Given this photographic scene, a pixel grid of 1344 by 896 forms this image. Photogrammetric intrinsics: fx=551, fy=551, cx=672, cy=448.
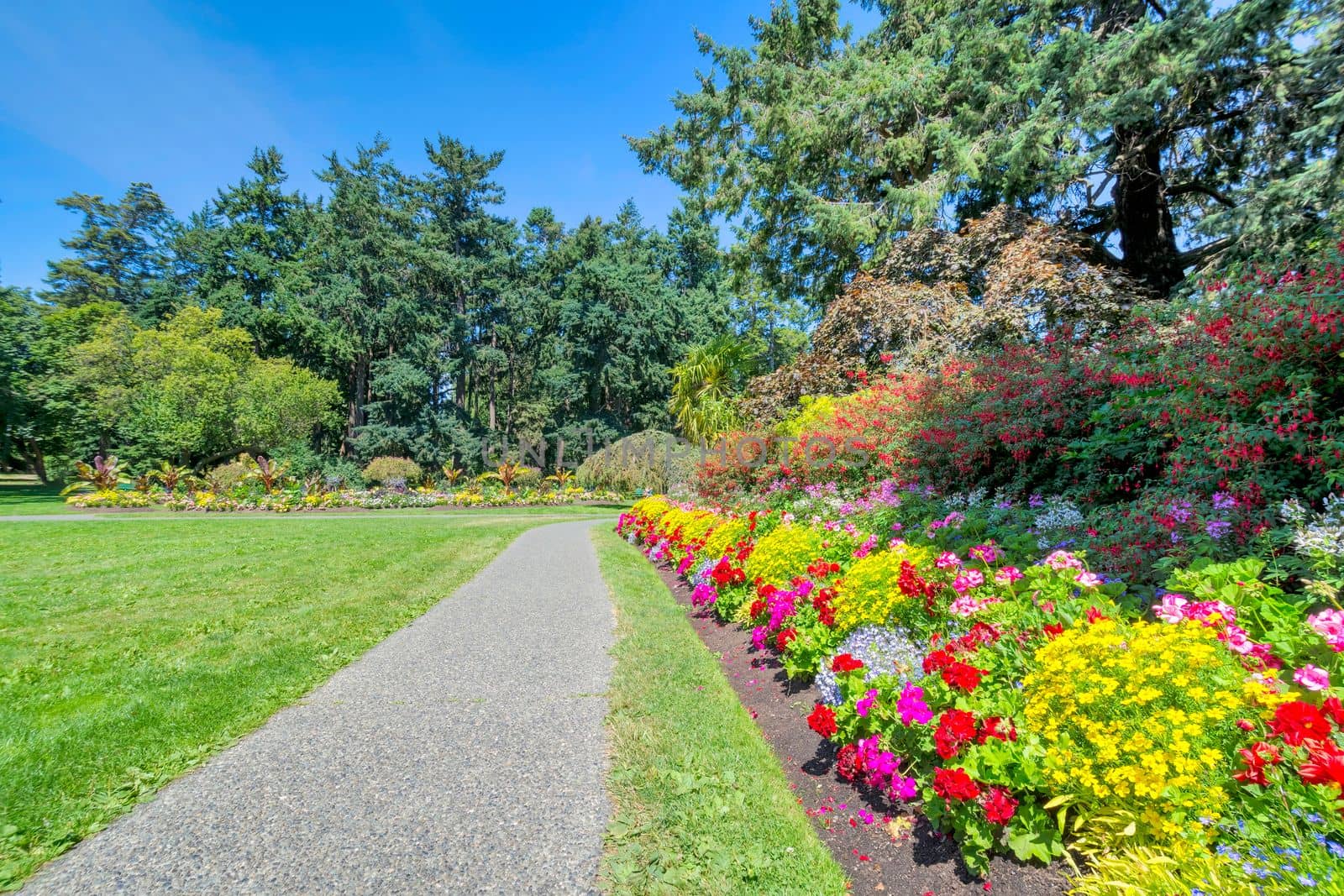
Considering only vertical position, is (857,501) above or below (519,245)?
below

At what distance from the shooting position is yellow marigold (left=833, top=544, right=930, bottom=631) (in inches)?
123

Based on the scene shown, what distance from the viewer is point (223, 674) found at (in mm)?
3494

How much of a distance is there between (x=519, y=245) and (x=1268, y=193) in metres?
30.4

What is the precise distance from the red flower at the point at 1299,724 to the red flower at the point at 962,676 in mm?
826

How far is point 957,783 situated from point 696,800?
108 centimetres

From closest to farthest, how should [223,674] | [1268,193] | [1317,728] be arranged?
1. [1317,728]
2. [223,674]
3. [1268,193]

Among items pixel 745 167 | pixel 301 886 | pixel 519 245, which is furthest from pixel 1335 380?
pixel 519 245

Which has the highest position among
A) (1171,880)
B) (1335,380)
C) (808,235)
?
(808,235)

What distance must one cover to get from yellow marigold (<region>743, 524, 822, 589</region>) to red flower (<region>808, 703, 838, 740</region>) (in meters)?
1.62

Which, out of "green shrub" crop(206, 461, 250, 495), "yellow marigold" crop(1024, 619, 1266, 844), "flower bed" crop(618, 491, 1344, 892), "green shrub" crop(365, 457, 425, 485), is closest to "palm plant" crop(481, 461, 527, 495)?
"green shrub" crop(365, 457, 425, 485)

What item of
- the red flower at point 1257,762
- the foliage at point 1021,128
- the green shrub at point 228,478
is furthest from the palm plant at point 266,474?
the red flower at point 1257,762

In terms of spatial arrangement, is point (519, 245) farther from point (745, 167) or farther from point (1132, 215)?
point (1132, 215)

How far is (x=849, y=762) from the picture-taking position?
242 cm

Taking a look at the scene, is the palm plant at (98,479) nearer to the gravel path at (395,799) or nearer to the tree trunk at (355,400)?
the tree trunk at (355,400)
